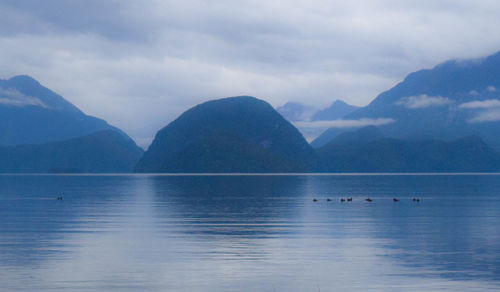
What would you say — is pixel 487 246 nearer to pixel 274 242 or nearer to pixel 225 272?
pixel 274 242

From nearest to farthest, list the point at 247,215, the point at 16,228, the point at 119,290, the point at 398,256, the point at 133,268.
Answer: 1. the point at 119,290
2. the point at 133,268
3. the point at 398,256
4. the point at 16,228
5. the point at 247,215

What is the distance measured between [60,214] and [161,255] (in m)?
38.5

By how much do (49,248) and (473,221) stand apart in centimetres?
4070

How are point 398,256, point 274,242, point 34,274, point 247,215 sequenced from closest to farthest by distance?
point 34,274
point 398,256
point 274,242
point 247,215

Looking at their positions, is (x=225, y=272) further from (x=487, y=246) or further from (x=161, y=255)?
(x=487, y=246)

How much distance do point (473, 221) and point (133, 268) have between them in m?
40.3

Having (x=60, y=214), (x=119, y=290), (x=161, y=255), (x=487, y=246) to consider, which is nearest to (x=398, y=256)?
(x=487, y=246)

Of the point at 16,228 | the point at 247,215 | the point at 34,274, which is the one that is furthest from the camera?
the point at 247,215

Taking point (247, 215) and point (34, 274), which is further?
point (247, 215)

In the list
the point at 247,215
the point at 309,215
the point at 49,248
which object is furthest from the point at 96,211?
the point at 49,248

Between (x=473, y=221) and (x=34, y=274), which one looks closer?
(x=34, y=274)

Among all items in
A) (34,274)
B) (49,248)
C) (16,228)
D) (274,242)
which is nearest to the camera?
(34,274)

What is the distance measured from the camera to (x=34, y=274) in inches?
1314

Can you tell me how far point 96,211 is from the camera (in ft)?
263
